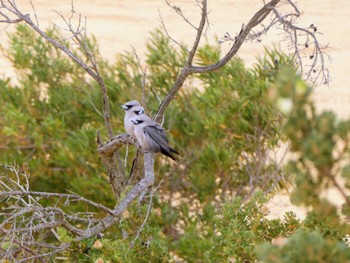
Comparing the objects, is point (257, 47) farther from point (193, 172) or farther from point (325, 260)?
point (325, 260)

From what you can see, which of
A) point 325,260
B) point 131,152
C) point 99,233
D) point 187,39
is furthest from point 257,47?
point 325,260

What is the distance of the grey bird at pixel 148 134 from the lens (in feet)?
21.8

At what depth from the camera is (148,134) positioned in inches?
261

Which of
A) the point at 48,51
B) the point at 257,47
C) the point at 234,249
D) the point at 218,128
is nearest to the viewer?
the point at 234,249

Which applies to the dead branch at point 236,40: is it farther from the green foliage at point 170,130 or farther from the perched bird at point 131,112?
the green foliage at point 170,130

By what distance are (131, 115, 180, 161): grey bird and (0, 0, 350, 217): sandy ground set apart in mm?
16130

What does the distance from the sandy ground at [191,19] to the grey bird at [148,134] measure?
1613 centimetres

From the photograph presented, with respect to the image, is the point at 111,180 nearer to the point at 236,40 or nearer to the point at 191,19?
the point at 236,40

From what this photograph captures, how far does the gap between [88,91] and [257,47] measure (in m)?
14.4

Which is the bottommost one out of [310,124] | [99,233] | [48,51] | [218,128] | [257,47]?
[310,124]

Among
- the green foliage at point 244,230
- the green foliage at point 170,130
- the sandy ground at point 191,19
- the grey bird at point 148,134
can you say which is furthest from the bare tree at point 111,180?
the sandy ground at point 191,19

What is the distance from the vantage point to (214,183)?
11.1 m

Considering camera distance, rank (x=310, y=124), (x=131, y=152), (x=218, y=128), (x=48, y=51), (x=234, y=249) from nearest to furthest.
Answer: (x=310, y=124)
(x=234, y=249)
(x=131, y=152)
(x=218, y=128)
(x=48, y=51)

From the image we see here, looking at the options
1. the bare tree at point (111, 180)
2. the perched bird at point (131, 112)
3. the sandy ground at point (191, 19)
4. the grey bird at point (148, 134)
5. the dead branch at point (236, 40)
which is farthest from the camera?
the sandy ground at point (191, 19)
